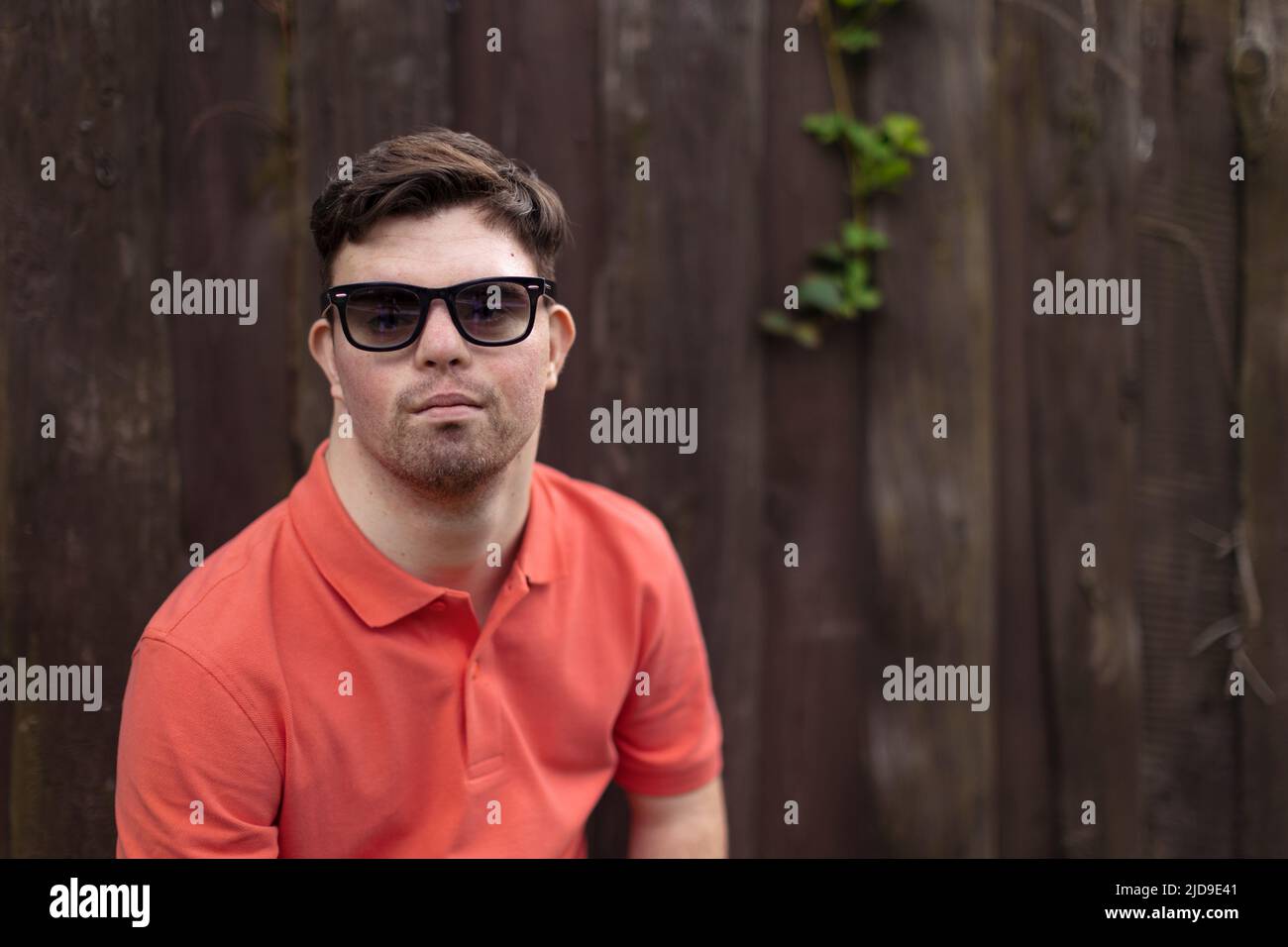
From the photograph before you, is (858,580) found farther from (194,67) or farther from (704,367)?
(194,67)

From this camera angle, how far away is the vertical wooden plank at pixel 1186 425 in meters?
2.29

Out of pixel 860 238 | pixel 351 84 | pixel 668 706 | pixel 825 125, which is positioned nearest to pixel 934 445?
pixel 860 238

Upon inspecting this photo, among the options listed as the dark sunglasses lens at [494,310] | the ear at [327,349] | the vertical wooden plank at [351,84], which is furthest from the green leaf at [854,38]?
the ear at [327,349]

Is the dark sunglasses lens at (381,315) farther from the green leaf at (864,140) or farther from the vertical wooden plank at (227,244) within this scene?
the green leaf at (864,140)

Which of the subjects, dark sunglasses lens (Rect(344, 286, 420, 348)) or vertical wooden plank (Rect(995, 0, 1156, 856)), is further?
vertical wooden plank (Rect(995, 0, 1156, 856))

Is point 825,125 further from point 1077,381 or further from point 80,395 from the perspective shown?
point 80,395

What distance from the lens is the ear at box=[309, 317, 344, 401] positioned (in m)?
1.63

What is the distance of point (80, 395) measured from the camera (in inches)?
79.1

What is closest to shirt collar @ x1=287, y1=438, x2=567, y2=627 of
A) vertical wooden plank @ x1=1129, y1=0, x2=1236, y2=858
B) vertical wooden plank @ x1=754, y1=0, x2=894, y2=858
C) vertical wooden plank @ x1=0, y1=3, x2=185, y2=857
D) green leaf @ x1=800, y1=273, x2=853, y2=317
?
vertical wooden plank @ x1=0, y1=3, x2=185, y2=857

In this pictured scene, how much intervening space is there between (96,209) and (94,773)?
1.18 metres

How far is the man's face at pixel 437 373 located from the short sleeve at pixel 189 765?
446 millimetres

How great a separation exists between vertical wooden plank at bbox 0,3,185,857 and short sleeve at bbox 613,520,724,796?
1013 millimetres

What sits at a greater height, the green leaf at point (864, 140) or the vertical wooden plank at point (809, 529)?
the green leaf at point (864, 140)

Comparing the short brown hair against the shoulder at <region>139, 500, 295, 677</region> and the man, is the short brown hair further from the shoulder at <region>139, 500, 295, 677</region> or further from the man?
the shoulder at <region>139, 500, 295, 677</region>
